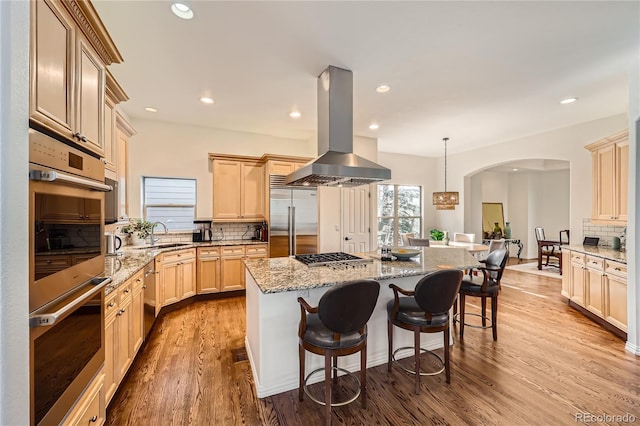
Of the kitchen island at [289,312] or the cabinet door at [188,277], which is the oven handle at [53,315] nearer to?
the kitchen island at [289,312]

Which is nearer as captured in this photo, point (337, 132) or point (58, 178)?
point (58, 178)

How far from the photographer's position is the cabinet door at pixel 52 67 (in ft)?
3.46

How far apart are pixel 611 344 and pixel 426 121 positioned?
370cm

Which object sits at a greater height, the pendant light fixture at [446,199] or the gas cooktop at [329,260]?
the pendant light fixture at [446,199]

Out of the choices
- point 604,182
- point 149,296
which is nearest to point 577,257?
point 604,182

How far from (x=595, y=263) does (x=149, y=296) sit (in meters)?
5.50

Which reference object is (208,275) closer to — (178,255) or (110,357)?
(178,255)

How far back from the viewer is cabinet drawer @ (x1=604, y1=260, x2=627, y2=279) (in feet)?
10.0

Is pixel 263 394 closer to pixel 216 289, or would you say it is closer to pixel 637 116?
pixel 216 289

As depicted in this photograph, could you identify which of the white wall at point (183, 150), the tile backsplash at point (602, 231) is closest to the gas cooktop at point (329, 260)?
the white wall at point (183, 150)

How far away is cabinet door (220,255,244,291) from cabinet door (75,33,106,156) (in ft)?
10.1

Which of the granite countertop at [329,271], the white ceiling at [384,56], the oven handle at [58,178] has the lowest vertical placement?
the granite countertop at [329,271]

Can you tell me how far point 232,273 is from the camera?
456 centimetres

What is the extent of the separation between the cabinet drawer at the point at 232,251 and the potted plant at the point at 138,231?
1131 millimetres
